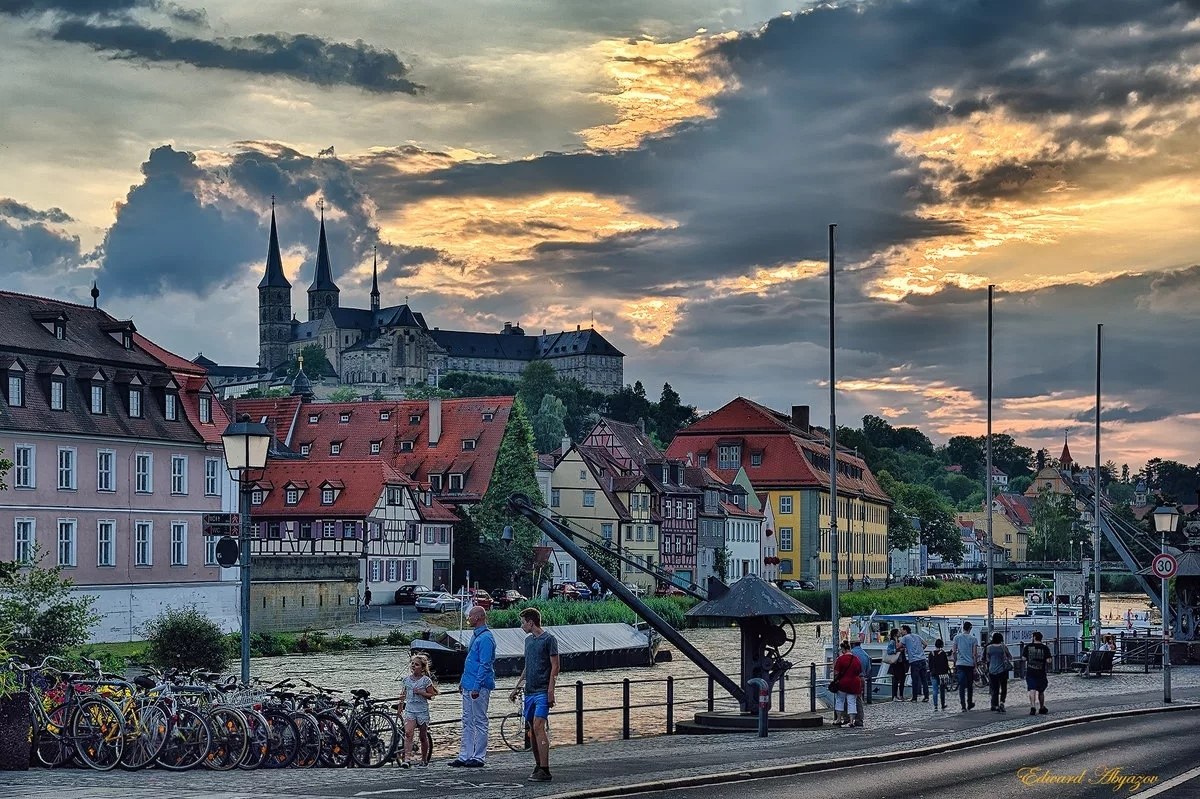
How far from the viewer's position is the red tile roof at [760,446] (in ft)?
476

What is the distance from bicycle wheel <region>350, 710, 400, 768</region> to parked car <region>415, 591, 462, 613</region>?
67851mm

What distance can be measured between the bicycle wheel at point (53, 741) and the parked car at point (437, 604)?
69.9 meters

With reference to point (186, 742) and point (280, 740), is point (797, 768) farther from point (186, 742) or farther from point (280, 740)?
point (186, 742)

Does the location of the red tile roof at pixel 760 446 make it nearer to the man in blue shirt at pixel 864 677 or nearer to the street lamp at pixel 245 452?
the man in blue shirt at pixel 864 677

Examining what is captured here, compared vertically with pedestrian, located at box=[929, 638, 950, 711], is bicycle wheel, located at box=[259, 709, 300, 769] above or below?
above

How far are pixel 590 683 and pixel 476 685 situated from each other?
44.5ft

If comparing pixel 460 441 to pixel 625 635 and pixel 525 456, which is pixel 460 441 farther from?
pixel 625 635

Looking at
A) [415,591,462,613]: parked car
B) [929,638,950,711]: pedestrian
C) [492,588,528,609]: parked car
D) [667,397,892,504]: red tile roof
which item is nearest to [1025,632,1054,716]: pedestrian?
[929,638,950,711]: pedestrian

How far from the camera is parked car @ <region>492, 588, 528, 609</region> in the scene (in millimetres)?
94125

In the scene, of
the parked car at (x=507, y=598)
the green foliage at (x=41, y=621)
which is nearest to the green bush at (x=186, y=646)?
the green foliage at (x=41, y=621)

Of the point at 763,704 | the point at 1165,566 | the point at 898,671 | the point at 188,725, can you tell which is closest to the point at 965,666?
the point at 898,671

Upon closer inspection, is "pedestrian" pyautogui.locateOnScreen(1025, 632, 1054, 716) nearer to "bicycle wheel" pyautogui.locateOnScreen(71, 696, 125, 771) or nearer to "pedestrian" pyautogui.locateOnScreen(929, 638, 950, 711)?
"pedestrian" pyautogui.locateOnScreen(929, 638, 950, 711)

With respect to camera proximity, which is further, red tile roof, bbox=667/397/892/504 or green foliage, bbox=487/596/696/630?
red tile roof, bbox=667/397/892/504

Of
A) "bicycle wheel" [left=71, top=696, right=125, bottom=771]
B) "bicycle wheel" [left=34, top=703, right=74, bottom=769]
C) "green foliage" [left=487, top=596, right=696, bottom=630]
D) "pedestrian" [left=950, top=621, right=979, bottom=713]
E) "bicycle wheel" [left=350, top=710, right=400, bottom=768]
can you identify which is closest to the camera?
"bicycle wheel" [left=34, top=703, right=74, bottom=769]
